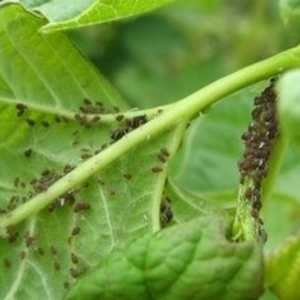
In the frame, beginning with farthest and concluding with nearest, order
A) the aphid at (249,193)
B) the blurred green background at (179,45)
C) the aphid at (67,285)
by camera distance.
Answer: the blurred green background at (179,45)
the aphid at (67,285)
the aphid at (249,193)

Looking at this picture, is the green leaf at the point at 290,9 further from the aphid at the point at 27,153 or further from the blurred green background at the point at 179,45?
the blurred green background at the point at 179,45

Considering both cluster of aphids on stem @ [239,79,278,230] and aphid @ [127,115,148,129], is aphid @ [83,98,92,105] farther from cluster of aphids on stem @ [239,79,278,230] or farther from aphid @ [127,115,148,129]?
cluster of aphids on stem @ [239,79,278,230]

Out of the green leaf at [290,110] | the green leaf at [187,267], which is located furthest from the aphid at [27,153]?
the green leaf at [290,110]

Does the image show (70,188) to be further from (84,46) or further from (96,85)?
(84,46)

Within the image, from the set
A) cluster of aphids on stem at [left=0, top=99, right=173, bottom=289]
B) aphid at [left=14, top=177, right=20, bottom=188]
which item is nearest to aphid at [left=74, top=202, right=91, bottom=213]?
cluster of aphids on stem at [left=0, top=99, right=173, bottom=289]

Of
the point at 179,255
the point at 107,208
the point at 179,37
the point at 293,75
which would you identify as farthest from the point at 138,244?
the point at 179,37

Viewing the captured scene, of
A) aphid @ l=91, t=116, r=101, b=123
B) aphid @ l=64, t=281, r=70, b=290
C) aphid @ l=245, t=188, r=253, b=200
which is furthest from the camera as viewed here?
aphid @ l=91, t=116, r=101, b=123

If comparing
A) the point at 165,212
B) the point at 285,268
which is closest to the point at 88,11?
the point at 165,212
